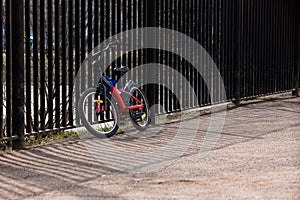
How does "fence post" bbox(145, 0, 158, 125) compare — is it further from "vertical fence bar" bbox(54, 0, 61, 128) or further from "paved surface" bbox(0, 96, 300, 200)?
"vertical fence bar" bbox(54, 0, 61, 128)

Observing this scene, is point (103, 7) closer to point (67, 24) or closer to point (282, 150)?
point (67, 24)

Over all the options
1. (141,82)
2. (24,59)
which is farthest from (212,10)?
(24,59)

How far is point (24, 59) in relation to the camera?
7551mm

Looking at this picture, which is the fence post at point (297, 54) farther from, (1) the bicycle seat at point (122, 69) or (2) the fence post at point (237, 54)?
(1) the bicycle seat at point (122, 69)

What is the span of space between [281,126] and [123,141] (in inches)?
101

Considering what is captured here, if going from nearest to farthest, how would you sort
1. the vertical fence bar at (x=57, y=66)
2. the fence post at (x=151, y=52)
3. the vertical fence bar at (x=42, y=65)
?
the vertical fence bar at (x=42, y=65) → the vertical fence bar at (x=57, y=66) → the fence post at (x=151, y=52)

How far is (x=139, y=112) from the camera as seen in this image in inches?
362

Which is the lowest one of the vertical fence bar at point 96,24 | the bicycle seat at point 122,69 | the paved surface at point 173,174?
the paved surface at point 173,174

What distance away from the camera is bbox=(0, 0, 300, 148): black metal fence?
7449 mm

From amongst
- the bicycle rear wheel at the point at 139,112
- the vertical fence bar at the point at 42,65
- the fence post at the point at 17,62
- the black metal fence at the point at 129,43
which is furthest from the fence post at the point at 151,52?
the fence post at the point at 17,62

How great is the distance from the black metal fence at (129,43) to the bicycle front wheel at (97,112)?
0.17 m

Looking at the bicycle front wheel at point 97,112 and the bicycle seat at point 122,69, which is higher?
the bicycle seat at point 122,69

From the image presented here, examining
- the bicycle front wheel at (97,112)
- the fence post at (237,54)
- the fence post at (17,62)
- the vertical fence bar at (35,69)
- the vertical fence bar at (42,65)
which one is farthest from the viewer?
the fence post at (237,54)

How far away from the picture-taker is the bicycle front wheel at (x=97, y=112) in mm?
8414
